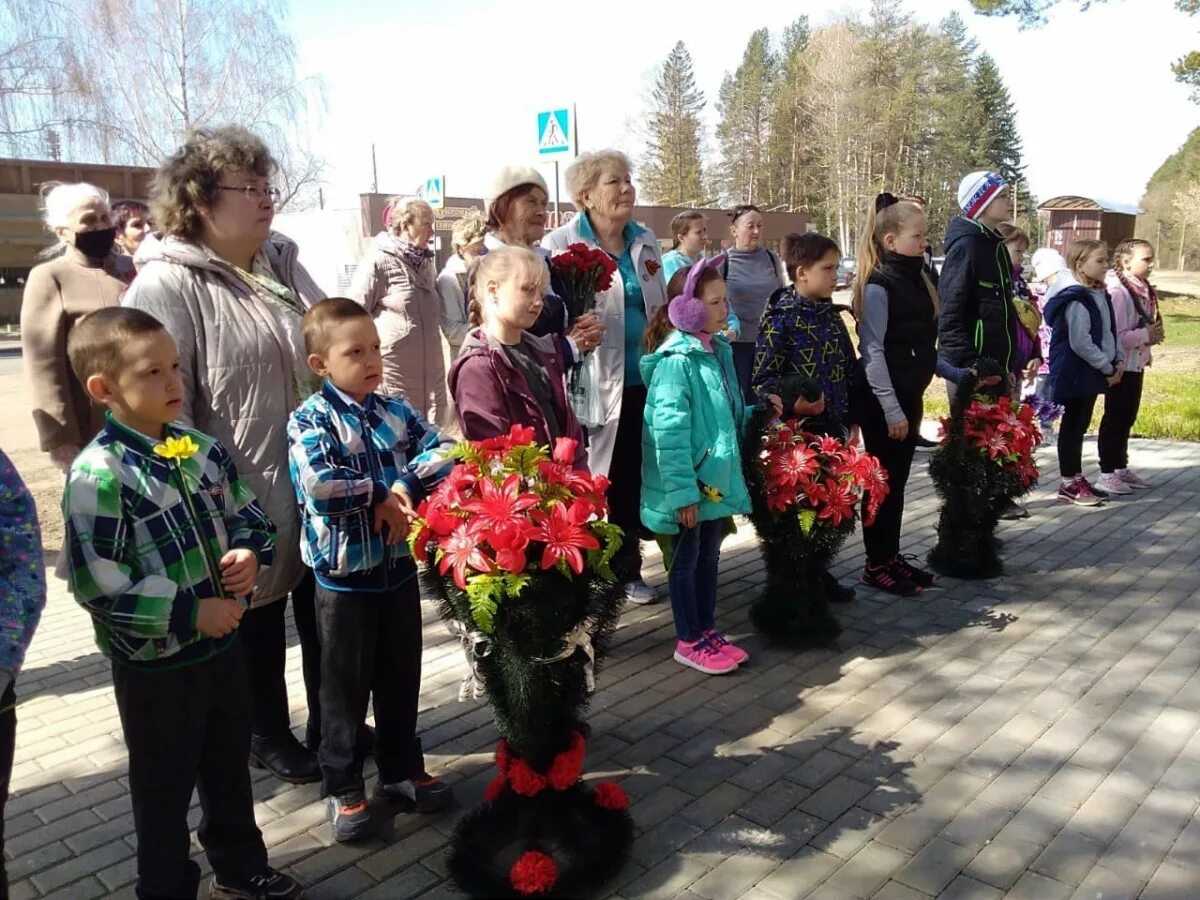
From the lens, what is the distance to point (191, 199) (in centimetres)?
301

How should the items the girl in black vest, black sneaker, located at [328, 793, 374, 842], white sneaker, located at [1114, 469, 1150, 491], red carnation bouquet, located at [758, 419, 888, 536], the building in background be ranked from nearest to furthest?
black sneaker, located at [328, 793, 374, 842] < red carnation bouquet, located at [758, 419, 888, 536] < the girl in black vest < white sneaker, located at [1114, 469, 1150, 491] < the building in background

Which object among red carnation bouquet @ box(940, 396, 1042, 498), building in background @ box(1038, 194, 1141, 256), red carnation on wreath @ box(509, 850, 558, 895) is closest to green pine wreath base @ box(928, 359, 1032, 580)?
red carnation bouquet @ box(940, 396, 1042, 498)

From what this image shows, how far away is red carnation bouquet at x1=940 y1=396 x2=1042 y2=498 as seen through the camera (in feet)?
17.2

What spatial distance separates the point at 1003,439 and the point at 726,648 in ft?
7.02

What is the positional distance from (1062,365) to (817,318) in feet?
10.2

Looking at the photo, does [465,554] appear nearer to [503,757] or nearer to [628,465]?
[503,757]

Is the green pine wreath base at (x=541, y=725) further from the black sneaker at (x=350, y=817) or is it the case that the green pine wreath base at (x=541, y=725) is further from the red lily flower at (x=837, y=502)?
the red lily flower at (x=837, y=502)

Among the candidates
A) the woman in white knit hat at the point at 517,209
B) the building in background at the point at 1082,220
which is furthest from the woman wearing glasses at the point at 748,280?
the building in background at the point at 1082,220

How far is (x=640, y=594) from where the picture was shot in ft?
17.1


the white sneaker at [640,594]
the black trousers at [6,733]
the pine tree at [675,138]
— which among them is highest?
the pine tree at [675,138]

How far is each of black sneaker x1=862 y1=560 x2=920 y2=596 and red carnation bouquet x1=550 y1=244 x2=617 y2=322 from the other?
237 cm

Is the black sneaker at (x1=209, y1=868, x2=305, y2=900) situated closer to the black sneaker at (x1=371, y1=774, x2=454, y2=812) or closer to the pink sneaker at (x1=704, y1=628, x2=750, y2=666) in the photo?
the black sneaker at (x1=371, y1=774, x2=454, y2=812)

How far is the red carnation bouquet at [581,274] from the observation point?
12.9ft

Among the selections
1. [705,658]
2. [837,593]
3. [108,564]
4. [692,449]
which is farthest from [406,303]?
[108,564]
